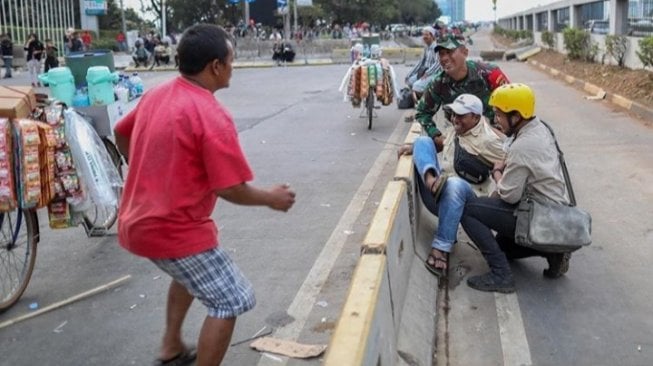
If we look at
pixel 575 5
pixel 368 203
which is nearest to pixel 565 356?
pixel 368 203

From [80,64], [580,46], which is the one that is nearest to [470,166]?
[80,64]

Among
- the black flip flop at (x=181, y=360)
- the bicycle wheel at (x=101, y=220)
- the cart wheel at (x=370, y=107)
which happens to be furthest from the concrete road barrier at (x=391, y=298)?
the cart wheel at (x=370, y=107)

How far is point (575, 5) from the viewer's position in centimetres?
3147

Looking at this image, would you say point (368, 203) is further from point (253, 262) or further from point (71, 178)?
point (71, 178)

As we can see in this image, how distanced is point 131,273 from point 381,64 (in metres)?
8.55

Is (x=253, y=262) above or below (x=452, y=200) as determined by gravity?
below

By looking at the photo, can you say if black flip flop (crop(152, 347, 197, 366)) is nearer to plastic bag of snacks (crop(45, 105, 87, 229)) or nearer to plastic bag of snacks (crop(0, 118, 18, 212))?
plastic bag of snacks (crop(0, 118, 18, 212))

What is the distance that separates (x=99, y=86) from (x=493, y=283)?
3785 mm

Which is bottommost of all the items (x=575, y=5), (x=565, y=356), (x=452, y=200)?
(x=565, y=356)

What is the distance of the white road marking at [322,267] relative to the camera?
4.55m

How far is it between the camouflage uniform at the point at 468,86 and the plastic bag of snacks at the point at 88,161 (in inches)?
110

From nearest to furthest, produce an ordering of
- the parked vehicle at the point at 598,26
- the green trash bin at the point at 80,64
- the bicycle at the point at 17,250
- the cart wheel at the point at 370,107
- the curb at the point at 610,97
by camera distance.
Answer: the bicycle at the point at 17,250
the green trash bin at the point at 80,64
the cart wheel at the point at 370,107
the curb at the point at 610,97
the parked vehicle at the point at 598,26

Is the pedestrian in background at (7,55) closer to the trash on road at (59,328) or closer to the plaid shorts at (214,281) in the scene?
the trash on road at (59,328)

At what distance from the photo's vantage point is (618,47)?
66.6 feet
